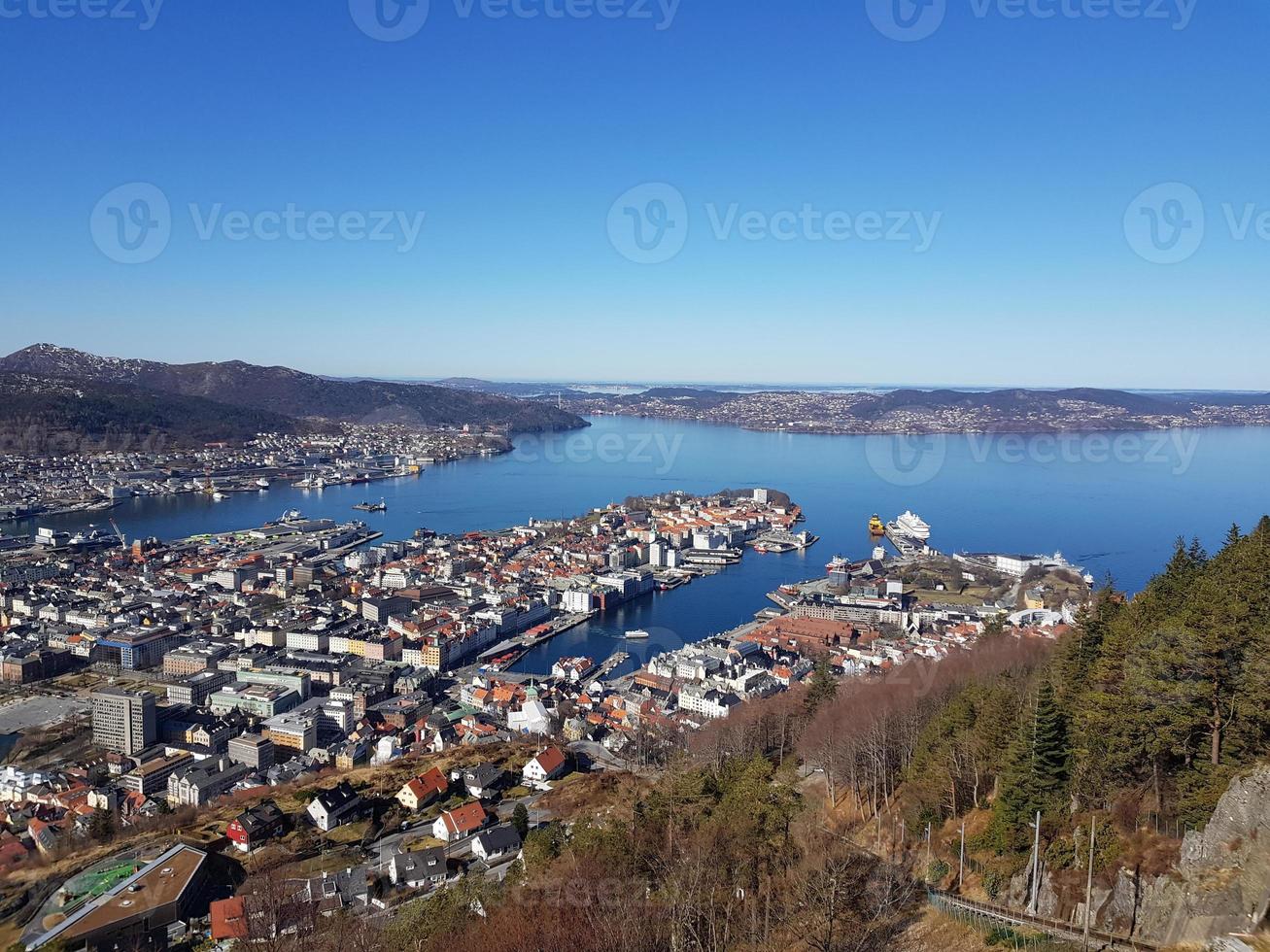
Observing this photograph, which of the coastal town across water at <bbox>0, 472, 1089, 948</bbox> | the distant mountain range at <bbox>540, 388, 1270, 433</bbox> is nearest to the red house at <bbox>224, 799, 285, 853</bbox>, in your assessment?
the coastal town across water at <bbox>0, 472, 1089, 948</bbox>

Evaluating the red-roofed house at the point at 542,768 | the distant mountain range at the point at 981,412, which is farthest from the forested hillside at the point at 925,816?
the distant mountain range at the point at 981,412

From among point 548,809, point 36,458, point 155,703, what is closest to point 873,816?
point 548,809

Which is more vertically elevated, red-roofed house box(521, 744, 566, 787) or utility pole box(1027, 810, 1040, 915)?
utility pole box(1027, 810, 1040, 915)

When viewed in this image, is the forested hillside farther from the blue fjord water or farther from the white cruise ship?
the white cruise ship

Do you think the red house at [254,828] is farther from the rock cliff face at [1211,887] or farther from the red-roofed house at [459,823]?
the rock cliff face at [1211,887]

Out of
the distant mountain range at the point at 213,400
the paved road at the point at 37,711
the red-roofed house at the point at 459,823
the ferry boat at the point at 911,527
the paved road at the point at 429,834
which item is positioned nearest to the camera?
the paved road at the point at 429,834
